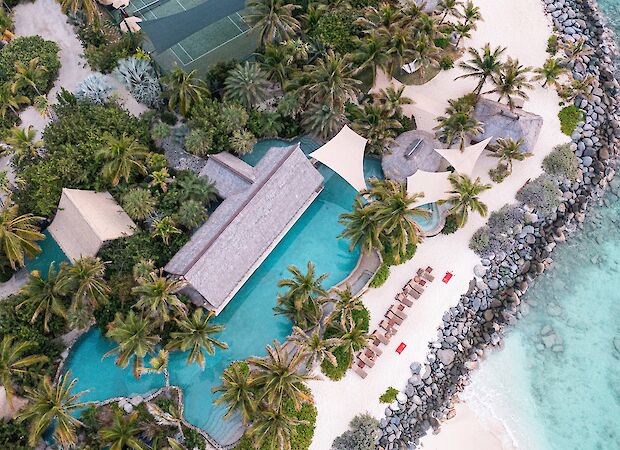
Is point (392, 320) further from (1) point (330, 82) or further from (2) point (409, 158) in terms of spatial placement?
(1) point (330, 82)

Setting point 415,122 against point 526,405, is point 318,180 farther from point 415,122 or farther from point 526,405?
point 526,405

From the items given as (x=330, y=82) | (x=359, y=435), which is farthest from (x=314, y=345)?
(x=330, y=82)

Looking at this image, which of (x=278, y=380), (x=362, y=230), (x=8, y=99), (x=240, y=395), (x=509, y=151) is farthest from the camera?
(x=8, y=99)

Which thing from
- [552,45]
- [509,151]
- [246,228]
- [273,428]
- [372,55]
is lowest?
[273,428]

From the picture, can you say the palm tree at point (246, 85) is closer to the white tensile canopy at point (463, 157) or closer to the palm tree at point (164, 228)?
the palm tree at point (164, 228)

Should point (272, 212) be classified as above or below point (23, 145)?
above

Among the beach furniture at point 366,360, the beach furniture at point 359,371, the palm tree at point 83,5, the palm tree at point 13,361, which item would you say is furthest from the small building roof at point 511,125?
the palm tree at point 13,361

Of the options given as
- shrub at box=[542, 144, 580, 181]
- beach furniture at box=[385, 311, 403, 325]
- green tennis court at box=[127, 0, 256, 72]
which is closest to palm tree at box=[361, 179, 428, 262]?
beach furniture at box=[385, 311, 403, 325]
